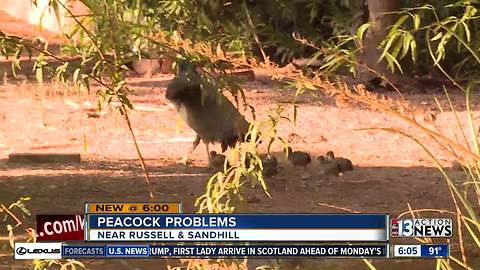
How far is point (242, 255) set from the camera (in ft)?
10.2

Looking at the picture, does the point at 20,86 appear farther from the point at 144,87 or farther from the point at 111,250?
the point at 111,250

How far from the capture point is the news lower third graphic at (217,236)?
3.12 m

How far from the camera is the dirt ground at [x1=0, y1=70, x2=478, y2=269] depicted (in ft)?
18.7

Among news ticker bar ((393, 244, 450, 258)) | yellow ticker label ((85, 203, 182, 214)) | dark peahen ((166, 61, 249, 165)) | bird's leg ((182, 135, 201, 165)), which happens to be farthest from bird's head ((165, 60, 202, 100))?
news ticker bar ((393, 244, 450, 258))

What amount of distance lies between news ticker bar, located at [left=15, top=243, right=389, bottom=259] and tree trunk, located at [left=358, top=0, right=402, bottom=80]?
21.3 ft

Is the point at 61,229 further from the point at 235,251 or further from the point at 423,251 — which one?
the point at 423,251

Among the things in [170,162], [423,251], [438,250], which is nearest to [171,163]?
[170,162]

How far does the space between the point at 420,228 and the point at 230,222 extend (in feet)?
2.04

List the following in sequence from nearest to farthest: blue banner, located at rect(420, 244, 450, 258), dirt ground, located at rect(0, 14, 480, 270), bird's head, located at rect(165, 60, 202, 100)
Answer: blue banner, located at rect(420, 244, 450, 258), dirt ground, located at rect(0, 14, 480, 270), bird's head, located at rect(165, 60, 202, 100)

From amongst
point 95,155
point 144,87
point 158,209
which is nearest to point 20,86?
point 144,87

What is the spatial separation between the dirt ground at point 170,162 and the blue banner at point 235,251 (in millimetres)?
1115

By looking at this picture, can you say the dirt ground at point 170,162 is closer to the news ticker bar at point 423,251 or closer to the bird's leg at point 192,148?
the bird's leg at point 192,148

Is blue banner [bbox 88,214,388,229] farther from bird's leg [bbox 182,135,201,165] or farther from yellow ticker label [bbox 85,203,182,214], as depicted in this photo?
bird's leg [bbox 182,135,201,165]

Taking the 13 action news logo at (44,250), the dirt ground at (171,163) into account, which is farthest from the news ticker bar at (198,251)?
the dirt ground at (171,163)
